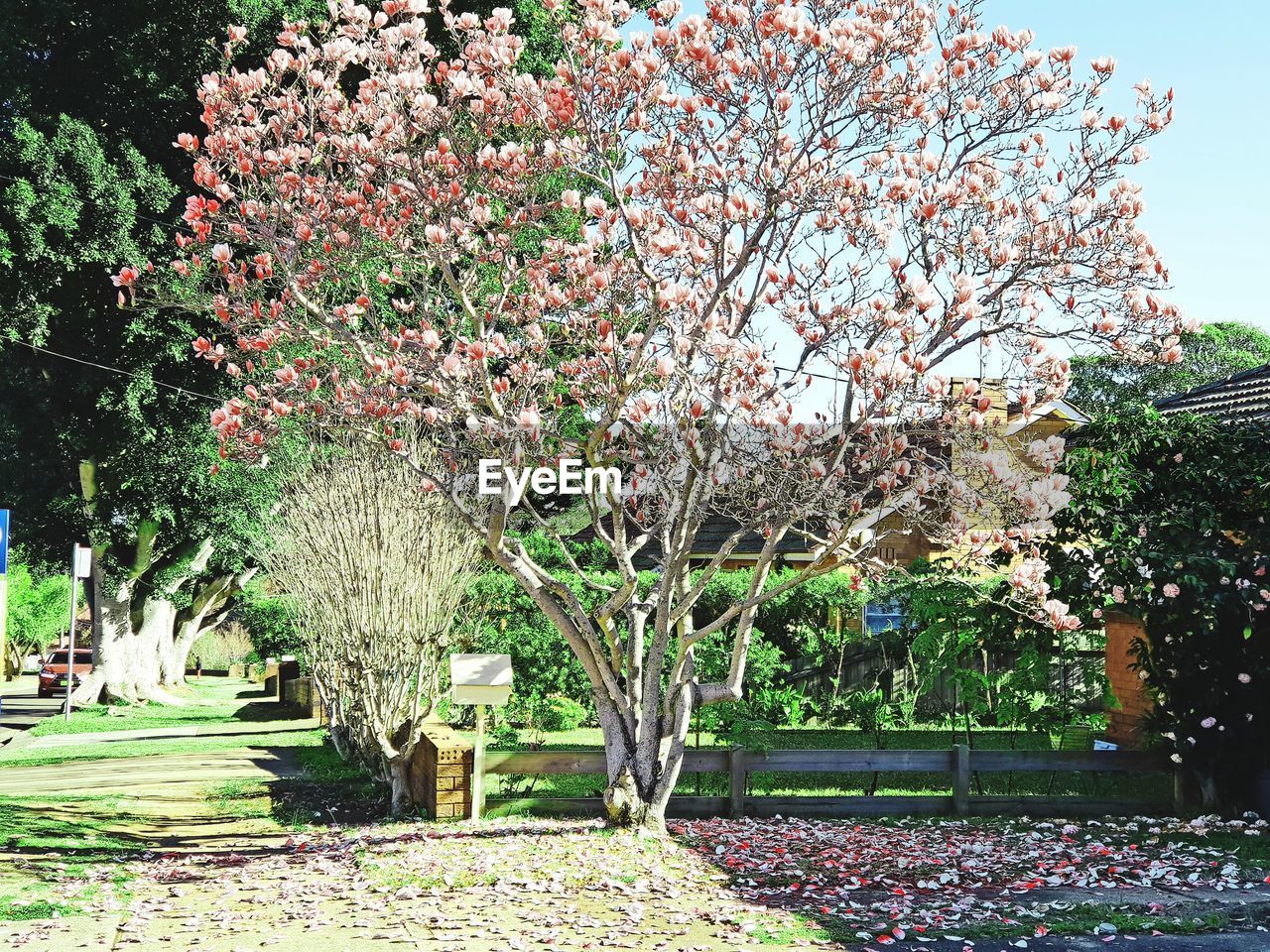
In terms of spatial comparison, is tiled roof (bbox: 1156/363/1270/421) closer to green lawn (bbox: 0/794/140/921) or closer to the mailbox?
the mailbox

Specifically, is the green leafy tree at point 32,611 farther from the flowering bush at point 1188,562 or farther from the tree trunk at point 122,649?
the flowering bush at point 1188,562

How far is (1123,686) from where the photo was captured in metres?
12.5

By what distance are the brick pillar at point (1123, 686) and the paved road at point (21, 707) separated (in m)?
14.8

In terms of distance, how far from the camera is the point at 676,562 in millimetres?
8312

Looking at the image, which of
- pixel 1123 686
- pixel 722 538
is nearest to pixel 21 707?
pixel 722 538

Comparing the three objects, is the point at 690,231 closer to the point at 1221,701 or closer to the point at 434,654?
the point at 434,654

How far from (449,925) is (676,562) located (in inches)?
125

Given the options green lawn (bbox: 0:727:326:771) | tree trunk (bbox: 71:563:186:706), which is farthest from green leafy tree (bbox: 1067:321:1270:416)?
green lawn (bbox: 0:727:326:771)

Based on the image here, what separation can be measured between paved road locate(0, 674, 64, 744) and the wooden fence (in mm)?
11053

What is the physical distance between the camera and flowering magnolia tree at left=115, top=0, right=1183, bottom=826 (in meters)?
7.32

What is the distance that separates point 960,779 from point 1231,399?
7.08m

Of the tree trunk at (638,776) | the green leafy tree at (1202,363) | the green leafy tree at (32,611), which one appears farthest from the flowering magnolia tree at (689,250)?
the green leafy tree at (32,611)

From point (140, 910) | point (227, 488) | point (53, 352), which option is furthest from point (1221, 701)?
point (53, 352)

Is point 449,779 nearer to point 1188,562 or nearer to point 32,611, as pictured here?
point 1188,562
